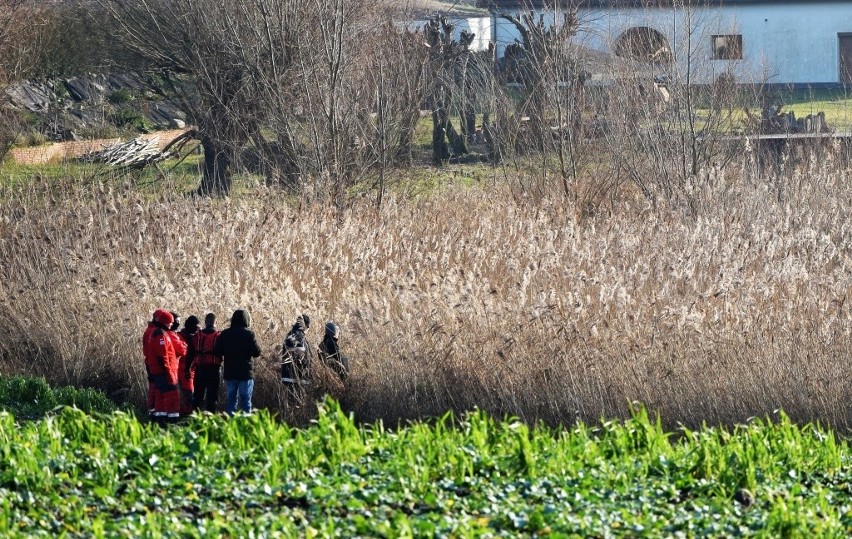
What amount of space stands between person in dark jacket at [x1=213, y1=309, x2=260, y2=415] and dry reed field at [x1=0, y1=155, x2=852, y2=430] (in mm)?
775

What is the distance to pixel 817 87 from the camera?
38875 millimetres

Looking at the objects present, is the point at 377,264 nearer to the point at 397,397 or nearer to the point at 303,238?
the point at 303,238

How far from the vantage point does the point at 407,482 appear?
727cm

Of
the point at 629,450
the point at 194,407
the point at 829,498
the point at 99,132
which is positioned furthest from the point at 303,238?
the point at 99,132

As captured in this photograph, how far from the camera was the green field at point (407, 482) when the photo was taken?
6.63 meters

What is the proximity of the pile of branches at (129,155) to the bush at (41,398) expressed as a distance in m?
10.2

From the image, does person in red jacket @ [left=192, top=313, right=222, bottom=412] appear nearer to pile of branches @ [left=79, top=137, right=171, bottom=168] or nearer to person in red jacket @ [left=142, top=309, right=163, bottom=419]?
person in red jacket @ [left=142, top=309, right=163, bottom=419]

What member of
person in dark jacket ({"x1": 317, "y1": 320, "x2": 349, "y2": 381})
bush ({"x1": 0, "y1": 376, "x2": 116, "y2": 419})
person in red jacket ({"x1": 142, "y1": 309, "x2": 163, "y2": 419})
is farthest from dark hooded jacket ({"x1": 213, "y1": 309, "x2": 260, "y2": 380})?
bush ({"x1": 0, "y1": 376, "x2": 116, "y2": 419})

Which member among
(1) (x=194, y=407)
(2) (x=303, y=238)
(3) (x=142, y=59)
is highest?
(3) (x=142, y=59)

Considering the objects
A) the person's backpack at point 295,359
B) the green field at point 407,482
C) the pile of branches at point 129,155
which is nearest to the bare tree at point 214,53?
the pile of branches at point 129,155

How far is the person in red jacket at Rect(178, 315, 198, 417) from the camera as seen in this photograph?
1123cm

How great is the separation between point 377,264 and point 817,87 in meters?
28.2

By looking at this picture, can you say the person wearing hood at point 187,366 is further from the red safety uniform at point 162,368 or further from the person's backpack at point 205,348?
the red safety uniform at point 162,368

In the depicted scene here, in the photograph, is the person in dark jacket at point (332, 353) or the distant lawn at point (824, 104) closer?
the person in dark jacket at point (332, 353)
